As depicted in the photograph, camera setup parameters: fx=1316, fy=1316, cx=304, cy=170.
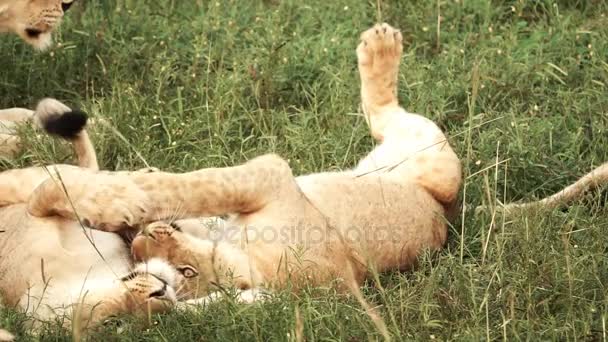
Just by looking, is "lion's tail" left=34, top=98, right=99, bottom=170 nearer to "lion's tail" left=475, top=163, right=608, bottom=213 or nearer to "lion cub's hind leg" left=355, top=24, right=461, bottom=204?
"lion cub's hind leg" left=355, top=24, right=461, bottom=204

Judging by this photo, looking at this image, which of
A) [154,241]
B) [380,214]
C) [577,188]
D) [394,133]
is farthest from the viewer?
[394,133]

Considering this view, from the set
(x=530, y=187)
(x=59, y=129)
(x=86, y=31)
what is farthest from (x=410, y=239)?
(x=86, y=31)

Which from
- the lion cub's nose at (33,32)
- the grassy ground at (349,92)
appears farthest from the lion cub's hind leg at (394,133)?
the lion cub's nose at (33,32)

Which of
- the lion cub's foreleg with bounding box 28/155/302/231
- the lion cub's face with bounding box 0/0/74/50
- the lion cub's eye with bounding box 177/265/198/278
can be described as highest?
the lion cub's face with bounding box 0/0/74/50

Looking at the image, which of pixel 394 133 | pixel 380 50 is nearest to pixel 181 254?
pixel 394 133

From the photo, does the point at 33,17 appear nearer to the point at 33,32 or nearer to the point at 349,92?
the point at 33,32

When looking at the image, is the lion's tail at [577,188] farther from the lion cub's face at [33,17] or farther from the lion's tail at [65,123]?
the lion cub's face at [33,17]

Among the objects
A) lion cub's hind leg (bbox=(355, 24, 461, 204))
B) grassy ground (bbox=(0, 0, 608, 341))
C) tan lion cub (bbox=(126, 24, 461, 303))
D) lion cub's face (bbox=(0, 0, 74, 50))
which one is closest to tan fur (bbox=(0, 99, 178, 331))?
tan lion cub (bbox=(126, 24, 461, 303))

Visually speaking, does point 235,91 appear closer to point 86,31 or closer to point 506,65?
point 86,31

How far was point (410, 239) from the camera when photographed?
4645 millimetres

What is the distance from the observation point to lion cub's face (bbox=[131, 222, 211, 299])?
4215 mm

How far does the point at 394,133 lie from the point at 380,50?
348 mm

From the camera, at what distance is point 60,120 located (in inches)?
177

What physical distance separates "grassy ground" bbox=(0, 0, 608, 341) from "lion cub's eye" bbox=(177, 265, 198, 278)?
41cm
